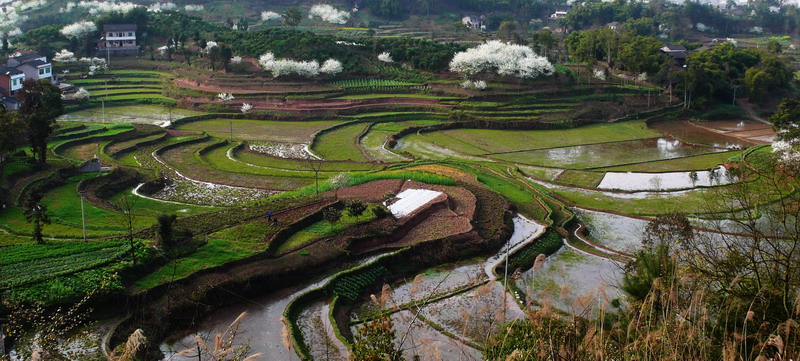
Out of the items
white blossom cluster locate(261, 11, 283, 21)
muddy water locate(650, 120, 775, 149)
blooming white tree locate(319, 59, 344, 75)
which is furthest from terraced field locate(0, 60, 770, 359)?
white blossom cluster locate(261, 11, 283, 21)

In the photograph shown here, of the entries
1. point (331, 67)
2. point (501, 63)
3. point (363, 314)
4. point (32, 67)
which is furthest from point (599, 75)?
point (363, 314)

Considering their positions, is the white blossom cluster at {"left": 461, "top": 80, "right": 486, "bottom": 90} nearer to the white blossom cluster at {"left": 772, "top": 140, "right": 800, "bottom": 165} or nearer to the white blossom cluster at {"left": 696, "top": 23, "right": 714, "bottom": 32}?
the white blossom cluster at {"left": 772, "top": 140, "right": 800, "bottom": 165}

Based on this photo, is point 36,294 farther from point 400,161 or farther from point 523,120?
point 523,120

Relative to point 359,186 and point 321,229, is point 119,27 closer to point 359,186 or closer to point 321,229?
point 359,186

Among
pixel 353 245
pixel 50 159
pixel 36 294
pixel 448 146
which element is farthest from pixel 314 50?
pixel 36 294

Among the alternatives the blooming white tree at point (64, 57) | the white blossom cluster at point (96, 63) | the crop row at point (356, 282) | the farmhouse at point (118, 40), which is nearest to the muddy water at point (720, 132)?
the crop row at point (356, 282)

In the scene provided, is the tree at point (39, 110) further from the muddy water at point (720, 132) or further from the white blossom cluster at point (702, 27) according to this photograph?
the white blossom cluster at point (702, 27)
